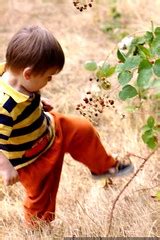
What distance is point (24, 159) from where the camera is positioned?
2482 mm

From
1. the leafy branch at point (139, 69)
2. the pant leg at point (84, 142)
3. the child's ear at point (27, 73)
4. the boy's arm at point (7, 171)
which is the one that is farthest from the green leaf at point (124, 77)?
the pant leg at point (84, 142)

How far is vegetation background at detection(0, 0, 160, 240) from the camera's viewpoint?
2.52 meters

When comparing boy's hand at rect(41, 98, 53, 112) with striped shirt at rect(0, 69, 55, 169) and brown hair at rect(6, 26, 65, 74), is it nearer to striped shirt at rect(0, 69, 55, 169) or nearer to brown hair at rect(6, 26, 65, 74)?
striped shirt at rect(0, 69, 55, 169)

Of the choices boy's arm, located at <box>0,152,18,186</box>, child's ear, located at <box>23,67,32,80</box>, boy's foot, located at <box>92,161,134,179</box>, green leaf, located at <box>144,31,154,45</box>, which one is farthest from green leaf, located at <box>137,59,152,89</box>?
Answer: boy's foot, located at <box>92,161,134,179</box>

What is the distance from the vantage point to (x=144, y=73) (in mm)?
1823

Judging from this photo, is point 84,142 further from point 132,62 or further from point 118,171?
point 132,62

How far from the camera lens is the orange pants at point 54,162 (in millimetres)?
2516

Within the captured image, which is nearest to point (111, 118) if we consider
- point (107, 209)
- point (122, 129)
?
point (122, 129)

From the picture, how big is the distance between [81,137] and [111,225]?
0.39 metres

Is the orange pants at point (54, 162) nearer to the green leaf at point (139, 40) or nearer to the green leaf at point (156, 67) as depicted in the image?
the green leaf at point (139, 40)

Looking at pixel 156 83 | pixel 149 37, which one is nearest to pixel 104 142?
pixel 149 37

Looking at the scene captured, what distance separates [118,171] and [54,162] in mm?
407

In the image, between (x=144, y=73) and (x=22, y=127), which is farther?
(x=22, y=127)

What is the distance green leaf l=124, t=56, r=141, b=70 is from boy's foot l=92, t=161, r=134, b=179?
0.97 metres
